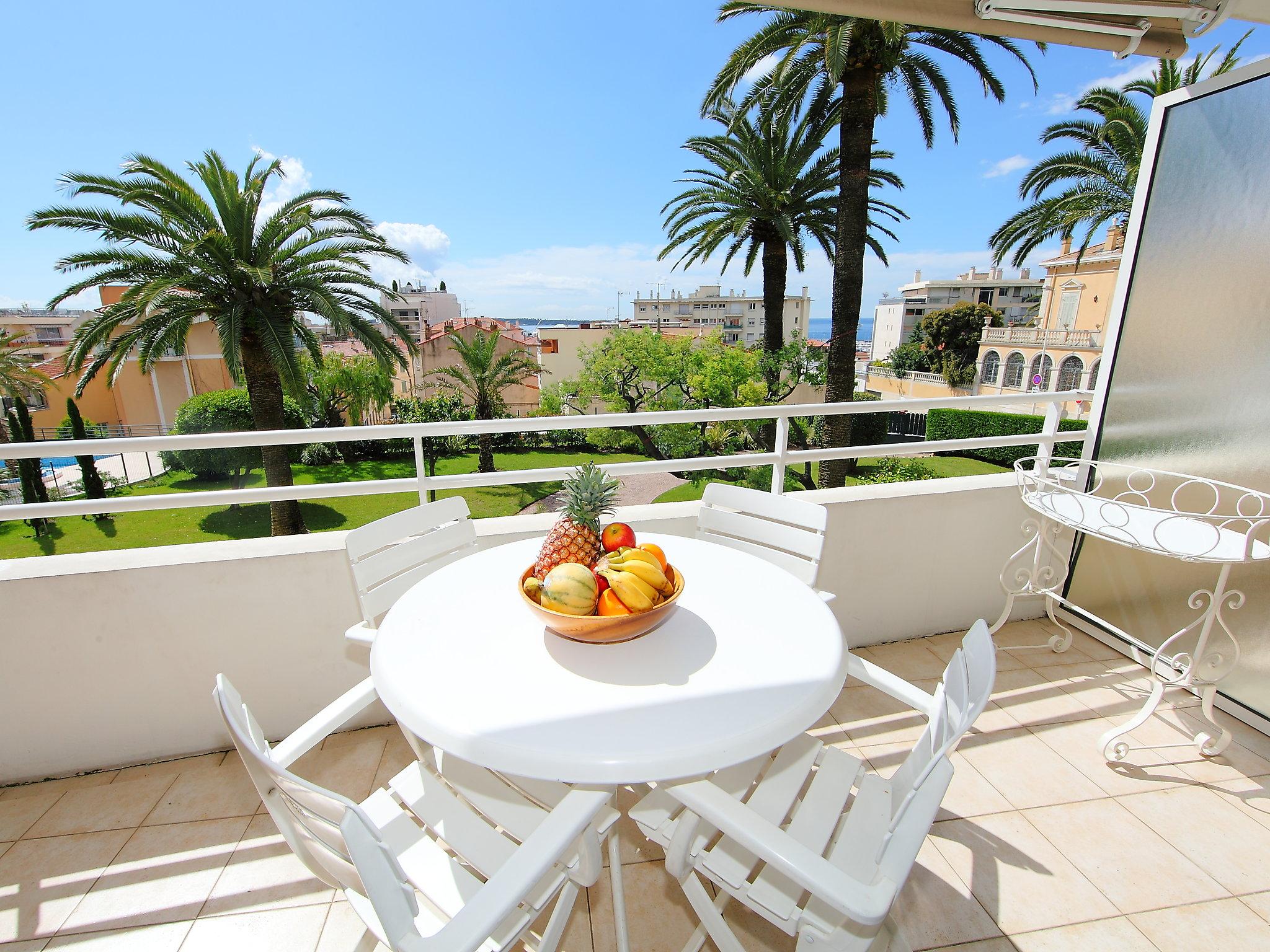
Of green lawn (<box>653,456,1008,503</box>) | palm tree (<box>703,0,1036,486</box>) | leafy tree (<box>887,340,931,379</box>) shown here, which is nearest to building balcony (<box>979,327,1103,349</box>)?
leafy tree (<box>887,340,931,379</box>)

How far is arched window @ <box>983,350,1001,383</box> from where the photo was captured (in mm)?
31469

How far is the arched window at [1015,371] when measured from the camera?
29609mm

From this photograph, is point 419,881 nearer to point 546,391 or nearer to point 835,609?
point 835,609

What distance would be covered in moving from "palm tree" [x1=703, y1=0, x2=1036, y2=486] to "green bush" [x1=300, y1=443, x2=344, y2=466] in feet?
58.0

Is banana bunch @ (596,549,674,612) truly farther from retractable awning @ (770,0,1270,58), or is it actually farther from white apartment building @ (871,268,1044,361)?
white apartment building @ (871,268,1044,361)

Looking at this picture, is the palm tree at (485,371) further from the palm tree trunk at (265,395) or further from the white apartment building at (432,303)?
the white apartment building at (432,303)

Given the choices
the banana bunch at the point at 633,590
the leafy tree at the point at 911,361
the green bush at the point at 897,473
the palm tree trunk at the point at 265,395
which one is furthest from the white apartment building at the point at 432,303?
the banana bunch at the point at 633,590

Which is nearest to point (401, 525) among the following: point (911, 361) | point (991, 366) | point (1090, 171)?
point (1090, 171)

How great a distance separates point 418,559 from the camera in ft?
5.52

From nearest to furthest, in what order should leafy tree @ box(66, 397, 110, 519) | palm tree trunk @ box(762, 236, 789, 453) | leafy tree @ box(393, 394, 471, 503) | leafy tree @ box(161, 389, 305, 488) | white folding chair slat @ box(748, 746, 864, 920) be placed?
1. white folding chair slat @ box(748, 746, 864, 920)
2. palm tree trunk @ box(762, 236, 789, 453)
3. leafy tree @ box(66, 397, 110, 519)
4. leafy tree @ box(161, 389, 305, 488)
5. leafy tree @ box(393, 394, 471, 503)

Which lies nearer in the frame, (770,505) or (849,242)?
(770,505)

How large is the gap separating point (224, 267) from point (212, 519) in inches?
410

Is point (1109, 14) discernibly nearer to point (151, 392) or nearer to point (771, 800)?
point (771, 800)

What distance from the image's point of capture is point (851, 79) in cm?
789
